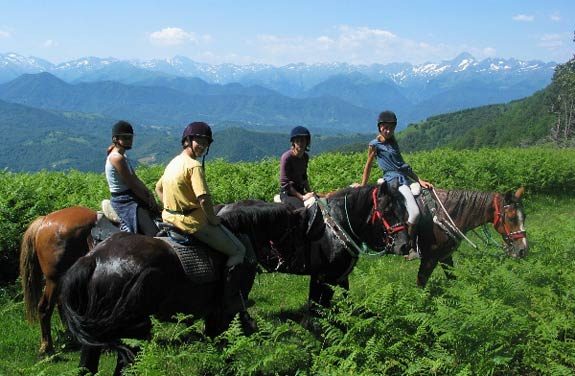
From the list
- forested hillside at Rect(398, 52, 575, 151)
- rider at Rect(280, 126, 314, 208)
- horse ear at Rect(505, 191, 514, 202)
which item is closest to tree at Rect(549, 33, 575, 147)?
forested hillside at Rect(398, 52, 575, 151)

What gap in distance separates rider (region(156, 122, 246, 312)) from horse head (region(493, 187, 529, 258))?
5857 mm

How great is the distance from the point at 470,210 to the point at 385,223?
8.73 feet

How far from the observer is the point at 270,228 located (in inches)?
269

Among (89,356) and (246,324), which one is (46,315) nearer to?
(89,356)

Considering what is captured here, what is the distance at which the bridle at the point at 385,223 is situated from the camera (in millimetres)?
7852

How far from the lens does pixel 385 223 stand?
7.93m

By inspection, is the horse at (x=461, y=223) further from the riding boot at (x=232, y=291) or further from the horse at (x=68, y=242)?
the riding boot at (x=232, y=291)

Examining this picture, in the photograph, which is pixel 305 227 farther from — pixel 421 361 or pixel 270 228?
pixel 421 361

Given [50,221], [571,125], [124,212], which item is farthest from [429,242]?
[571,125]

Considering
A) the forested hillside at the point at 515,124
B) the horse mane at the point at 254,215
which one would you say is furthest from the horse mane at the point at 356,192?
Result: the forested hillside at the point at 515,124

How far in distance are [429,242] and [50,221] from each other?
259 inches

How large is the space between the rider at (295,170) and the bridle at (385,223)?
40.3 inches

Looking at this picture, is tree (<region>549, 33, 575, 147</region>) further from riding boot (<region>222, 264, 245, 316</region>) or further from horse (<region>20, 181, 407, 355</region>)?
riding boot (<region>222, 264, 245, 316</region>)

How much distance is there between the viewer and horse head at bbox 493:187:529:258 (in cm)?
908
